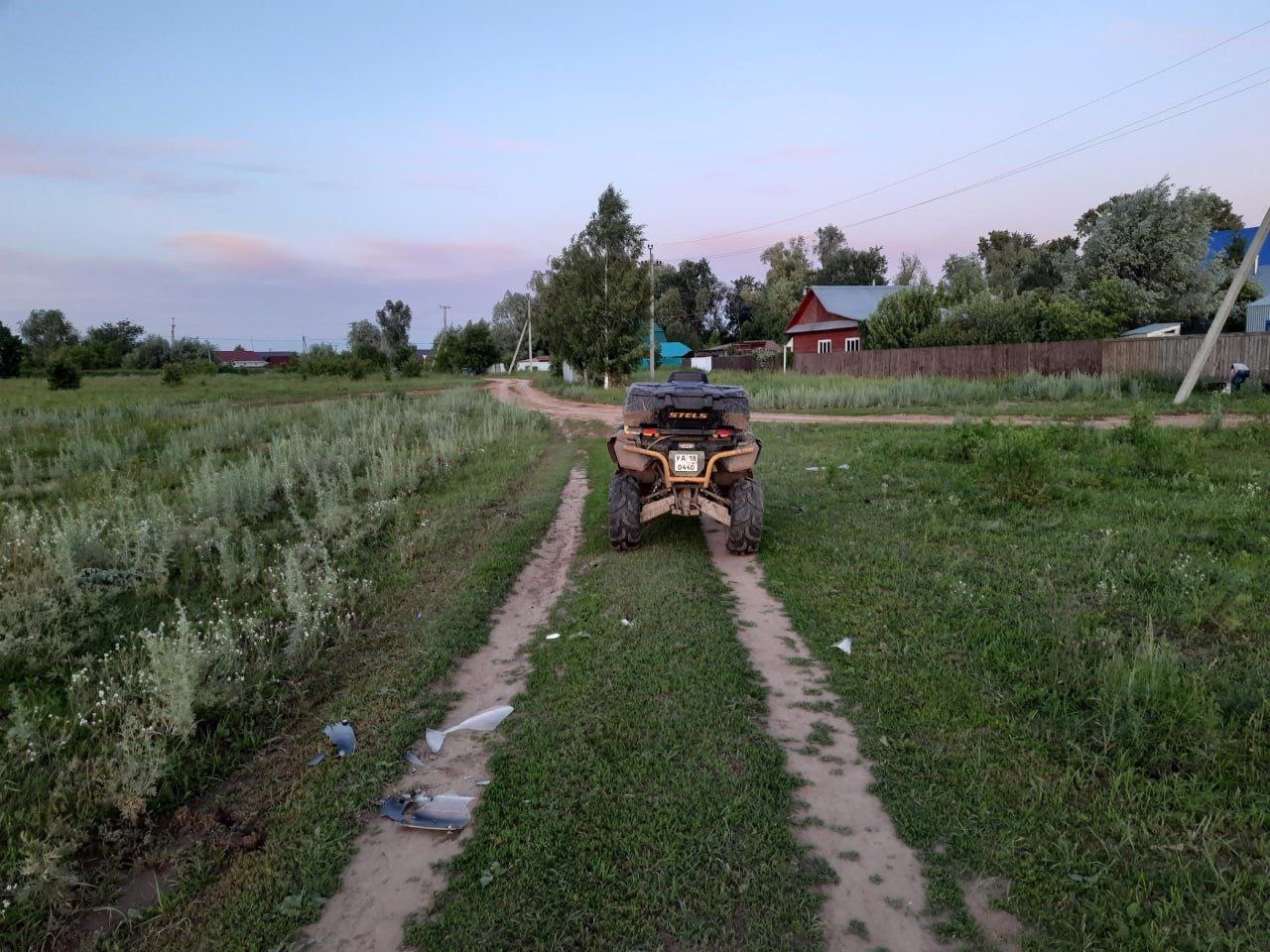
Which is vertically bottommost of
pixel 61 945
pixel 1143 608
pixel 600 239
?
pixel 61 945

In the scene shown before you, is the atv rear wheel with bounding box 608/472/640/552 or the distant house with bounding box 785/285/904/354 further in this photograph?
the distant house with bounding box 785/285/904/354

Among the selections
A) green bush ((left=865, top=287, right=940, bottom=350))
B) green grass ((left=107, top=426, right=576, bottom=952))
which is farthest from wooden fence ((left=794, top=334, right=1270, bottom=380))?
green grass ((left=107, top=426, right=576, bottom=952))

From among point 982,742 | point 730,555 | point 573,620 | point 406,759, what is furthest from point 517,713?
point 730,555

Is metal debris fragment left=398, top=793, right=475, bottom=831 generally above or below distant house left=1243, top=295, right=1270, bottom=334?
below

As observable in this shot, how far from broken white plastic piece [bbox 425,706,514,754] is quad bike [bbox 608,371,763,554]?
3.81 meters

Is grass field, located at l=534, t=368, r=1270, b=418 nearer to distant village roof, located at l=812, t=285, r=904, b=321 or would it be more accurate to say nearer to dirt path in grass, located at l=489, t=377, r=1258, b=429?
dirt path in grass, located at l=489, t=377, r=1258, b=429

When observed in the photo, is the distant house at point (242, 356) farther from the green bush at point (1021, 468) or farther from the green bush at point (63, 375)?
the green bush at point (1021, 468)

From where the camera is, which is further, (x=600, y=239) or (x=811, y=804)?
(x=600, y=239)

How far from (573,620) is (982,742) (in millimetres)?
3475

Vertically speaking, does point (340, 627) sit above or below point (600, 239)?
below

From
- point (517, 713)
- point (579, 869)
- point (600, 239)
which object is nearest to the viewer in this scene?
point (579, 869)

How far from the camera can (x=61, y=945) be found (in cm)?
309

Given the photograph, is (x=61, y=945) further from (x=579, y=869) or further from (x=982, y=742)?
(x=982, y=742)

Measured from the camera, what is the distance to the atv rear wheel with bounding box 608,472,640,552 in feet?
28.0
